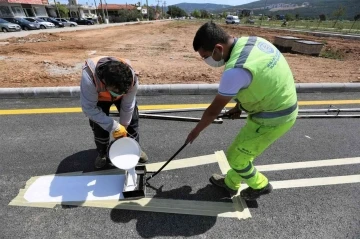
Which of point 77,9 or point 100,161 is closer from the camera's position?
point 100,161

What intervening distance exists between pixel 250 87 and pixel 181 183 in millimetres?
1402

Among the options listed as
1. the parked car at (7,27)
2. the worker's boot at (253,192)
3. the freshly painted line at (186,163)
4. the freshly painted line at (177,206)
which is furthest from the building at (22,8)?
the worker's boot at (253,192)

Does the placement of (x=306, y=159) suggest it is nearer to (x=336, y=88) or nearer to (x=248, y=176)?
(x=248, y=176)

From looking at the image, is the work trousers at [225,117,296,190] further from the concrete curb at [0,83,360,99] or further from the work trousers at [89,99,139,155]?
the concrete curb at [0,83,360,99]

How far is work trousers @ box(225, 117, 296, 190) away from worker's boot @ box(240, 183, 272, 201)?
6 cm

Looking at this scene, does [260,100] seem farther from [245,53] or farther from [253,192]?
[253,192]

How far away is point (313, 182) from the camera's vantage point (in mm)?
2715

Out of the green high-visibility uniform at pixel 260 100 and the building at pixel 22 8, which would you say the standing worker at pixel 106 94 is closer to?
the green high-visibility uniform at pixel 260 100

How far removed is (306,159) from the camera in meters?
3.11

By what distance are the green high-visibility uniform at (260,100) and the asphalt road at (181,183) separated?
0.44 m

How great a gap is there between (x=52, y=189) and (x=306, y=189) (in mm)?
2749

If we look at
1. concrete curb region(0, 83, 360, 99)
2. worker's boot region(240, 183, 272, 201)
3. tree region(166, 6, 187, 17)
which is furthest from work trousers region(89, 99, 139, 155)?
tree region(166, 6, 187, 17)

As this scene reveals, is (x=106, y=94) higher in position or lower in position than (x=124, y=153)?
higher

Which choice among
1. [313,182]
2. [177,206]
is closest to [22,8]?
[177,206]
